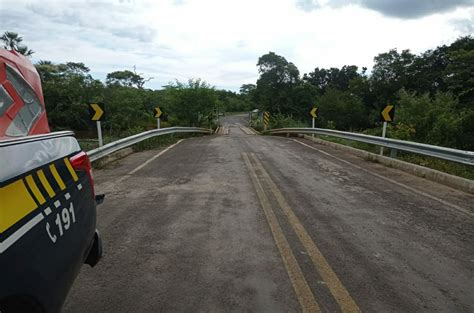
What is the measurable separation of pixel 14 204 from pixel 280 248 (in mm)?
3204

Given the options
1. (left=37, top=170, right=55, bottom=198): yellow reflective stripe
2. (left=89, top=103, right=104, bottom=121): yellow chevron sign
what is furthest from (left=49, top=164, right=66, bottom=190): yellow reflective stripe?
(left=89, top=103, right=104, bottom=121): yellow chevron sign

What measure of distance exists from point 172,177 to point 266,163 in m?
3.24

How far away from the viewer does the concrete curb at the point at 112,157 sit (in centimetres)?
1038

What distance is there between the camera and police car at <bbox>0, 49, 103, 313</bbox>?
1.59 metres

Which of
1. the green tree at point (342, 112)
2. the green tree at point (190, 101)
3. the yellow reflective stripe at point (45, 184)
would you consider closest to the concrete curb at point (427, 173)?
the yellow reflective stripe at point (45, 184)

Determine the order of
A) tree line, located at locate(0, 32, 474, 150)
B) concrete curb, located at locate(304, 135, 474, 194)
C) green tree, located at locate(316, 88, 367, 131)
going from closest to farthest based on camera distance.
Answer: concrete curb, located at locate(304, 135, 474, 194), tree line, located at locate(0, 32, 474, 150), green tree, located at locate(316, 88, 367, 131)

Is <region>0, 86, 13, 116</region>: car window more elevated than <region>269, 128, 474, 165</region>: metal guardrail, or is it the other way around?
<region>0, 86, 13, 116</region>: car window

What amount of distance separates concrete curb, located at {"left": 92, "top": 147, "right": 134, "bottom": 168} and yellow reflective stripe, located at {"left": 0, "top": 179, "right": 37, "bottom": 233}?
890 centimetres

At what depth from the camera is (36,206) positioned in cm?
185

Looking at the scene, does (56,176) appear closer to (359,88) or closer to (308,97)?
(308,97)

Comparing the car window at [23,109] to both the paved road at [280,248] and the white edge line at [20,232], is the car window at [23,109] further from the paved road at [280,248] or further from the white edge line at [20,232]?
the paved road at [280,248]

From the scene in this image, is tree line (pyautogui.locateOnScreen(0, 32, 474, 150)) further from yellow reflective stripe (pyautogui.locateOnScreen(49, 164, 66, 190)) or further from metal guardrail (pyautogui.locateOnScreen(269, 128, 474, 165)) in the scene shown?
yellow reflective stripe (pyautogui.locateOnScreen(49, 164, 66, 190))

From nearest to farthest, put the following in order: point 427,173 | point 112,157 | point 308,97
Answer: point 427,173 → point 112,157 → point 308,97

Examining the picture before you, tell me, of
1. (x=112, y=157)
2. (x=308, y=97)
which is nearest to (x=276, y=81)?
(x=308, y=97)
